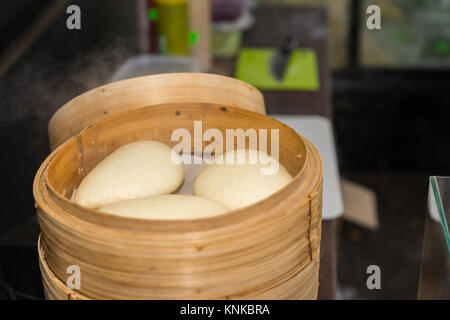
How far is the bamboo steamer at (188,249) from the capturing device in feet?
1.70

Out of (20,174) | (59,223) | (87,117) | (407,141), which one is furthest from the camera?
(407,141)

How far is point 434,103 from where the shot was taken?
345 cm

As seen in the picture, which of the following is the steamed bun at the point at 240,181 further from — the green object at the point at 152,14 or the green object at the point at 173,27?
the green object at the point at 152,14

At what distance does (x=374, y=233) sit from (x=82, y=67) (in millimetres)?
2384

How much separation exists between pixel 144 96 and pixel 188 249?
31 cm

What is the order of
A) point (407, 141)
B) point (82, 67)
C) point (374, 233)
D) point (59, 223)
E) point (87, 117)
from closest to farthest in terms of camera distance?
1. point (59, 223)
2. point (87, 117)
3. point (82, 67)
4. point (374, 233)
5. point (407, 141)

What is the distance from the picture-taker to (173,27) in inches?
74.7

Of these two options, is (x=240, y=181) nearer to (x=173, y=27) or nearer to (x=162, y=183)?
(x=162, y=183)

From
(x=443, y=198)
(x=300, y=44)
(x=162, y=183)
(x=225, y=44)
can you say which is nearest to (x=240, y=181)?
(x=162, y=183)

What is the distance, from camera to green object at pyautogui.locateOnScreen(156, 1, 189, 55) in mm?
1865
